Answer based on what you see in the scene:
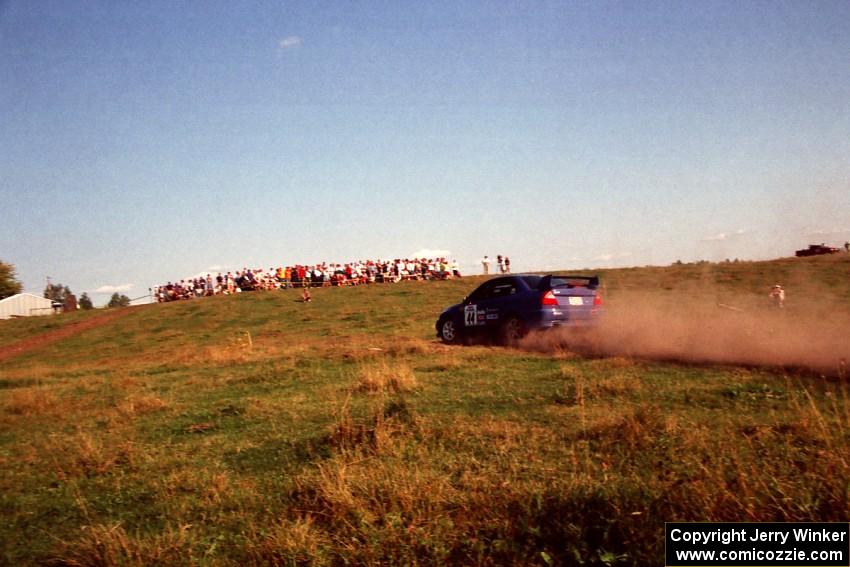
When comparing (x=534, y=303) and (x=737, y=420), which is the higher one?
(x=534, y=303)

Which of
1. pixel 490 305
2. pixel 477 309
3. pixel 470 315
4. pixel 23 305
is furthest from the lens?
pixel 23 305

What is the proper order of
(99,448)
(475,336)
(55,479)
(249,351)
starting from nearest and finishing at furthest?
(55,479)
(99,448)
(475,336)
(249,351)

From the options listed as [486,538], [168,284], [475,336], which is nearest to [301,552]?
[486,538]

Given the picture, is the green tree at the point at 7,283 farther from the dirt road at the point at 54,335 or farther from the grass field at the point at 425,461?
the grass field at the point at 425,461

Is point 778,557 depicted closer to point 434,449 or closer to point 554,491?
point 554,491

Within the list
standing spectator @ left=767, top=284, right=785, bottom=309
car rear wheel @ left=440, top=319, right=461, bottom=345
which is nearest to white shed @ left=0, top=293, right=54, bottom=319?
car rear wheel @ left=440, top=319, right=461, bottom=345

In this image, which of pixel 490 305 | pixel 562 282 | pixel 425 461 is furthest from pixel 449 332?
pixel 425 461

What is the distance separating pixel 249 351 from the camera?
53.6 feet

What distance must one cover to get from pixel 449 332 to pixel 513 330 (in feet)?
8.48

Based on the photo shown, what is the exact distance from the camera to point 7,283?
60.4 m

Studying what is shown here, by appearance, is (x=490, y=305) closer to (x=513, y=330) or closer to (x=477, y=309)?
(x=477, y=309)

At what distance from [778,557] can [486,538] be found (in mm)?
1626

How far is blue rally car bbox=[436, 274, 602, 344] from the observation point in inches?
479

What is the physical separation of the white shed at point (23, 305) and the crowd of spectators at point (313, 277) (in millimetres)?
22923
